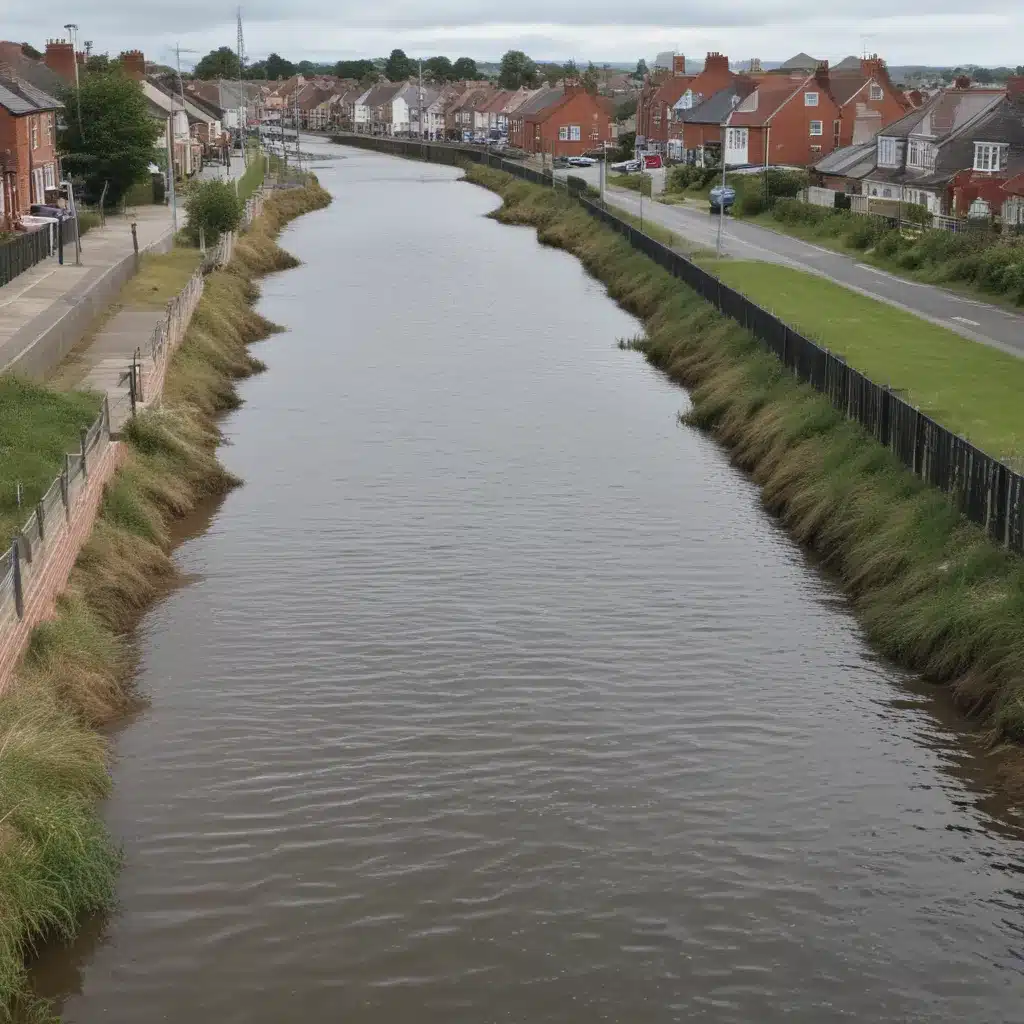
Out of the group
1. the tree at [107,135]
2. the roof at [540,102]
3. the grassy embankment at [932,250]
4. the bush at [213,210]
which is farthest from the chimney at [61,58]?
the roof at [540,102]

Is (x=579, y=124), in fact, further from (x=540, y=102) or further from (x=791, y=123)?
(x=791, y=123)

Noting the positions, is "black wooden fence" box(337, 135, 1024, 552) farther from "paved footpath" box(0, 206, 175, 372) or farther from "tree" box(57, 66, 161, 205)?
"tree" box(57, 66, 161, 205)

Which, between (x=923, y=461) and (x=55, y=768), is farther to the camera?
(x=923, y=461)

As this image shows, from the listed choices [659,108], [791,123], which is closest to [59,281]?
[791,123]

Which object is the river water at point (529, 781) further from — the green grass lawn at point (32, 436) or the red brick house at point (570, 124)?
the red brick house at point (570, 124)

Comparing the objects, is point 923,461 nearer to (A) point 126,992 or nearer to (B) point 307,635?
(B) point 307,635

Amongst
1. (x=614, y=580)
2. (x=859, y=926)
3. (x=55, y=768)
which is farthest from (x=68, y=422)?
(x=859, y=926)
